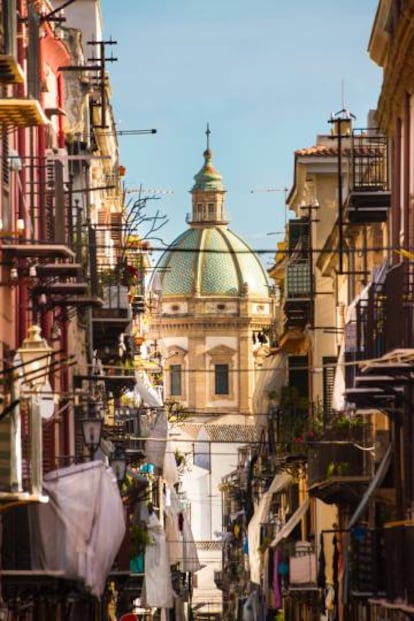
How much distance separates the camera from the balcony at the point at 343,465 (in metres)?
42.3

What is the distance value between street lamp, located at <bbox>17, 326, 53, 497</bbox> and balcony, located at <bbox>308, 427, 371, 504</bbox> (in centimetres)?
1733

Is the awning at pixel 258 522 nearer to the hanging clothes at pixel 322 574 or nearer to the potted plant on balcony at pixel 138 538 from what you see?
the hanging clothes at pixel 322 574

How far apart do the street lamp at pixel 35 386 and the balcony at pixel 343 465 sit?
56.9ft

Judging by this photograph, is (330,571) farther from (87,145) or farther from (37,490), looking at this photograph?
(37,490)

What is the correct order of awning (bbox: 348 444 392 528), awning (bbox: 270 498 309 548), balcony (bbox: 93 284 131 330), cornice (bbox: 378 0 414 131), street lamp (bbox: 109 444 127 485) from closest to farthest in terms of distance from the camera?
1. cornice (bbox: 378 0 414 131)
2. awning (bbox: 348 444 392 528)
3. balcony (bbox: 93 284 131 330)
4. street lamp (bbox: 109 444 127 485)
5. awning (bbox: 270 498 309 548)

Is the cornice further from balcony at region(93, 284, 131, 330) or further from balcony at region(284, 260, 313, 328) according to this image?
balcony at region(284, 260, 313, 328)

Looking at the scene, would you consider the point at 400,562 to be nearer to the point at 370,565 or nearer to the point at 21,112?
the point at 370,565

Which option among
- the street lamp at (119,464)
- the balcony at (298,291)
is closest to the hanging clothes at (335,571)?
the street lamp at (119,464)

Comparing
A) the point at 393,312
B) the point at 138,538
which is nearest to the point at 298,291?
the point at 138,538

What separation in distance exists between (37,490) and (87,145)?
18.7m

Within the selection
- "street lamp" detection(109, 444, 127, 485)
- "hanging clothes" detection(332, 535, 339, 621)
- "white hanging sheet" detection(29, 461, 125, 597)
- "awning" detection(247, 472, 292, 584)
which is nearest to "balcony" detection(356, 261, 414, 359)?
"white hanging sheet" detection(29, 461, 125, 597)

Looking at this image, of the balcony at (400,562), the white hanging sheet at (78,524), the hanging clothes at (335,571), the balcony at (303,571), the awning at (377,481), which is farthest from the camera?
the balcony at (303,571)

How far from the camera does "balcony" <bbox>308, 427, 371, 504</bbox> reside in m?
Answer: 42.3

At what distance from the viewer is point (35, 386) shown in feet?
80.6
